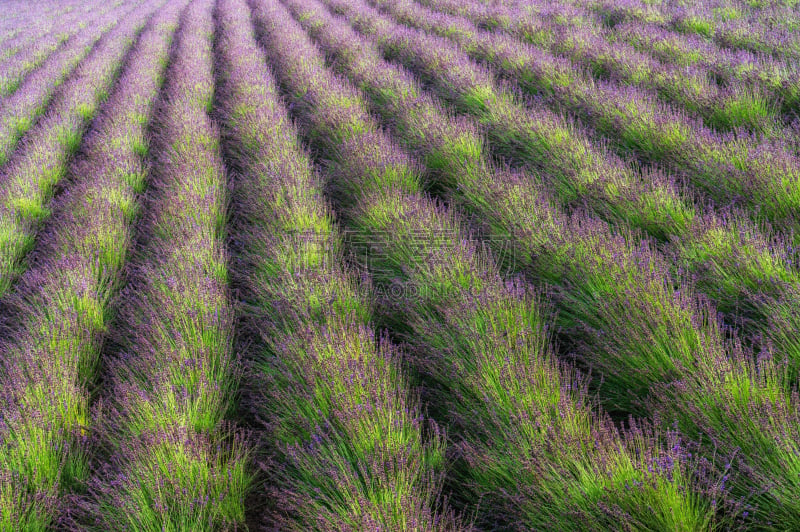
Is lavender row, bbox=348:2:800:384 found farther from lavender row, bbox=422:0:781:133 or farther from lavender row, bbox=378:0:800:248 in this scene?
lavender row, bbox=422:0:781:133

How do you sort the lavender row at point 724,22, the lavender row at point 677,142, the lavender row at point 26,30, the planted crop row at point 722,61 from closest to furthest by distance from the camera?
the lavender row at point 677,142 → the planted crop row at point 722,61 → the lavender row at point 724,22 → the lavender row at point 26,30

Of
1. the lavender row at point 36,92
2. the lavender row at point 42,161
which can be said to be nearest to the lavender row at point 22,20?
the lavender row at point 36,92

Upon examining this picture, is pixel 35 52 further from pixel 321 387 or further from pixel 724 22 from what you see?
pixel 724 22

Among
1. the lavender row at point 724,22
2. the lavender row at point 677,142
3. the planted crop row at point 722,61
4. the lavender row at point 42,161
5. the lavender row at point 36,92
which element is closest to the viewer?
the lavender row at point 677,142

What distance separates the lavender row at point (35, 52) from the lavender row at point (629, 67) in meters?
7.03

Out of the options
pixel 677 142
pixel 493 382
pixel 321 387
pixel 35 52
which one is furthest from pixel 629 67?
pixel 35 52

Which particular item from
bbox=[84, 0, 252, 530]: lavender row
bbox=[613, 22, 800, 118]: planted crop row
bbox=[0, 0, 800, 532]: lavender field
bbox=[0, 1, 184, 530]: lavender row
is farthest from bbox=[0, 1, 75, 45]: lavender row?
bbox=[613, 22, 800, 118]: planted crop row

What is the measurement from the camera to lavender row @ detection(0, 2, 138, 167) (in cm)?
556

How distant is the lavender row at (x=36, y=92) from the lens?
18.2 ft

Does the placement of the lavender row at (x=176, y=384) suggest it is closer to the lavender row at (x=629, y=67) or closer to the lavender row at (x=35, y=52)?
the lavender row at (x=629, y=67)

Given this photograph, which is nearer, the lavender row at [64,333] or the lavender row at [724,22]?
the lavender row at [64,333]

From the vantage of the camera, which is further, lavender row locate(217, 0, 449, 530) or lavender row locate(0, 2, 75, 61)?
lavender row locate(0, 2, 75, 61)

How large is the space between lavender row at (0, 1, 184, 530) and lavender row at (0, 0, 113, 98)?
14.1ft

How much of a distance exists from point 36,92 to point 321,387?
7.02 meters
